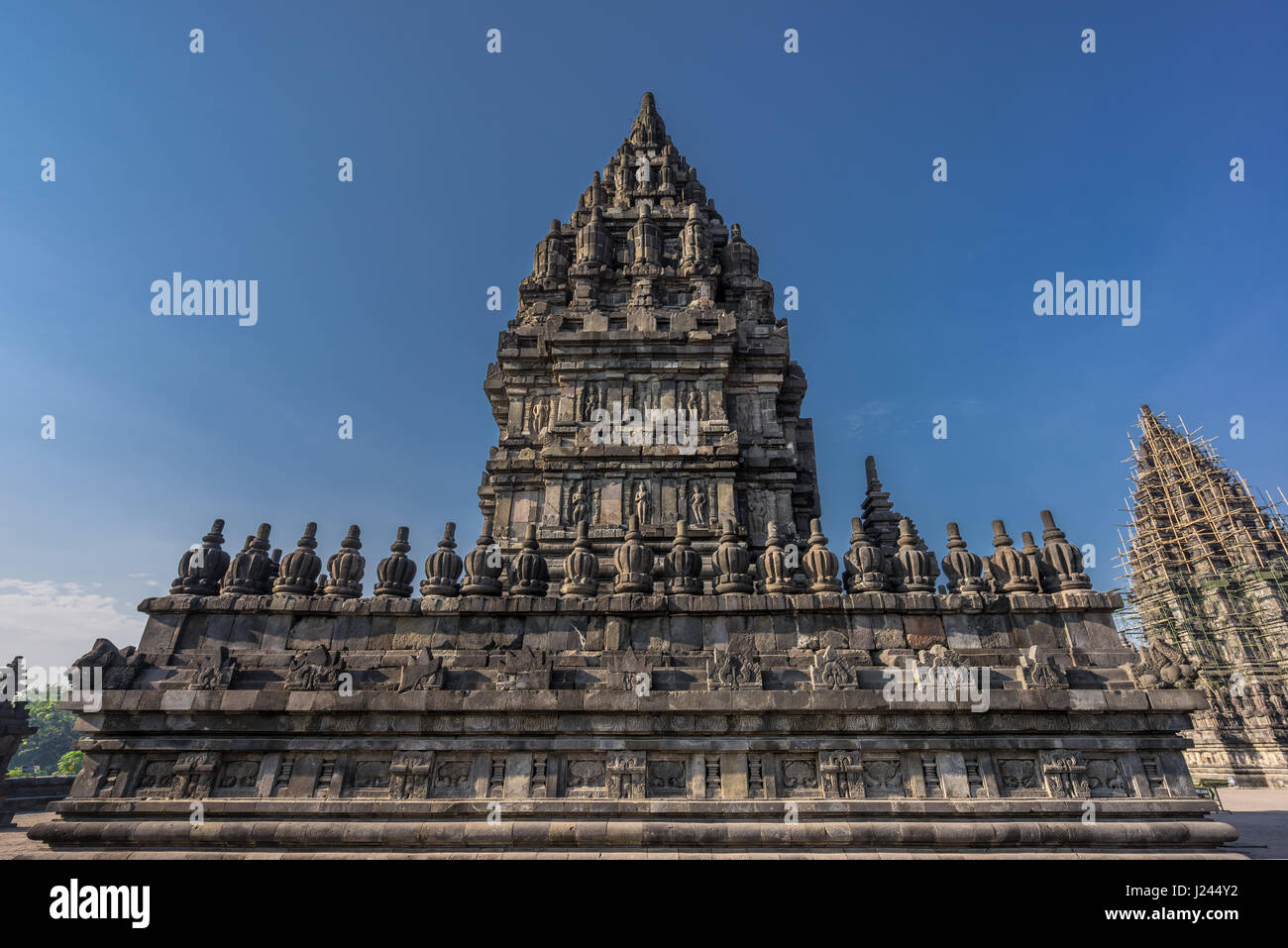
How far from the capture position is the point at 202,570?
10.8 metres

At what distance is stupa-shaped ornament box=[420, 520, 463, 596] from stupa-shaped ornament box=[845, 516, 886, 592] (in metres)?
6.72

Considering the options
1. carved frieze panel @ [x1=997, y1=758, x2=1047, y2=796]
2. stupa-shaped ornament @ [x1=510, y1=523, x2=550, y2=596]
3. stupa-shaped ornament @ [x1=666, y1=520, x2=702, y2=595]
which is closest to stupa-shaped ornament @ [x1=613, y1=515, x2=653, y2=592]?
stupa-shaped ornament @ [x1=666, y1=520, x2=702, y2=595]

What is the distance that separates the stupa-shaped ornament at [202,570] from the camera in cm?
1063

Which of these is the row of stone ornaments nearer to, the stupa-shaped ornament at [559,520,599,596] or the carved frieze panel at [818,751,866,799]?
the stupa-shaped ornament at [559,520,599,596]

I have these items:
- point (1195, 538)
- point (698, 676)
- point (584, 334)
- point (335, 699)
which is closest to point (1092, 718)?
point (698, 676)

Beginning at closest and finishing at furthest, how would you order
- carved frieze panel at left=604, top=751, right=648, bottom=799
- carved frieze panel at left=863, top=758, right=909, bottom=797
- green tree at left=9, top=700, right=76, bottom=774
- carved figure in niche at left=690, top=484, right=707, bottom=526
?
carved frieze panel at left=604, top=751, right=648, bottom=799, carved frieze panel at left=863, top=758, right=909, bottom=797, carved figure in niche at left=690, top=484, right=707, bottom=526, green tree at left=9, top=700, right=76, bottom=774

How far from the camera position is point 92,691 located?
30.2ft

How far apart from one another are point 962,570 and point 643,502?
7.66 meters

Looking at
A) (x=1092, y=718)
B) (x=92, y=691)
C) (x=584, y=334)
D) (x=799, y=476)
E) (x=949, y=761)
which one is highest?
(x=584, y=334)

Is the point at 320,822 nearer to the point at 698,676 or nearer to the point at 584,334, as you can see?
the point at 698,676

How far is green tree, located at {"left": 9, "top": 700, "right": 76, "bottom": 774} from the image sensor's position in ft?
276

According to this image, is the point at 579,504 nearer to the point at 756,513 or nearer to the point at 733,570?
the point at 756,513

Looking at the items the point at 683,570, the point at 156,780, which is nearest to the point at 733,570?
the point at 683,570
